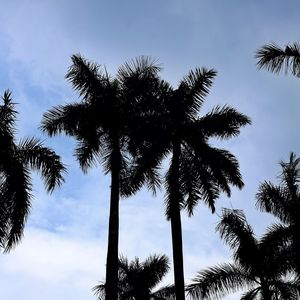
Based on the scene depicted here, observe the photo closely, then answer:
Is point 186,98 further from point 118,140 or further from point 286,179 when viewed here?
point 286,179

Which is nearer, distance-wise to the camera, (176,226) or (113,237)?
(113,237)

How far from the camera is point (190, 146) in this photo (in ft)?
82.3

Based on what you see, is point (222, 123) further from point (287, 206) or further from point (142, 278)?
point (142, 278)

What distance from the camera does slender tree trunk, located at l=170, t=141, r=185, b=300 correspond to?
71.1 ft

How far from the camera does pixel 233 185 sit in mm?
Result: 25906

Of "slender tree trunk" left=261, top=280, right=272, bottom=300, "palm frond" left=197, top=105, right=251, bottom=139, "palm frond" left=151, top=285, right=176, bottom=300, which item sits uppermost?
"palm frond" left=197, top=105, right=251, bottom=139

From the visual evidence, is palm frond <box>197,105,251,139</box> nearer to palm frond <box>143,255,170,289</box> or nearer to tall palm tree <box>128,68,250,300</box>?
tall palm tree <box>128,68,250,300</box>

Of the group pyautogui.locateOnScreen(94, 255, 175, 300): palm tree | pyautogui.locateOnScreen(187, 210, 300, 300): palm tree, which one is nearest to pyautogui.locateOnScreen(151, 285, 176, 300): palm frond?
pyautogui.locateOnScreen(94, 255, 175, 300): palm tree

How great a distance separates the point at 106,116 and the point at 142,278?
15.8 m

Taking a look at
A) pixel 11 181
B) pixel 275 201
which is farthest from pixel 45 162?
pixel 275 201

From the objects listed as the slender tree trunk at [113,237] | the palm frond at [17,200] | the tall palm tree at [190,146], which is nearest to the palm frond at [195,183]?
the tall palm tree at [190,146]

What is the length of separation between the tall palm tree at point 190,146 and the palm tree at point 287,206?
224 cm

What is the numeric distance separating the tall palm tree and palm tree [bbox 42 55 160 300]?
1001mm

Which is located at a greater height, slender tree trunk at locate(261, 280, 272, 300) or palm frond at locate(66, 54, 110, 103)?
palm frond at locate(66, 54, 110, 103)
